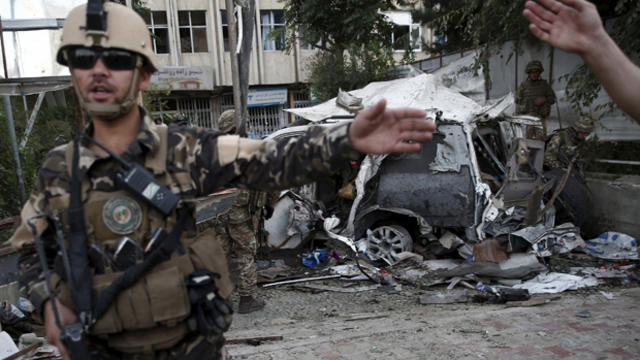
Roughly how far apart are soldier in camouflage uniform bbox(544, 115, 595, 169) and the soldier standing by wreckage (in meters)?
6.23

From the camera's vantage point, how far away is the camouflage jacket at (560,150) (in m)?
7.06

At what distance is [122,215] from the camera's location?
67.6 inches

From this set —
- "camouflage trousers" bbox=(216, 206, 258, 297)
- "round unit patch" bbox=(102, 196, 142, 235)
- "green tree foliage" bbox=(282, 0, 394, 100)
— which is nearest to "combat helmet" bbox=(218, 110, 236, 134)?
"camouflage trousers" bbox=(216, 206, 258, 297)

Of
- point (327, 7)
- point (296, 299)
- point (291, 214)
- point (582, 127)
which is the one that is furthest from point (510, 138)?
point (327, 7)

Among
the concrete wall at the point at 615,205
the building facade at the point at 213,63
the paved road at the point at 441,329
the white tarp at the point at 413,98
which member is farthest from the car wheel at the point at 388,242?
the building facade at the point at 213,63

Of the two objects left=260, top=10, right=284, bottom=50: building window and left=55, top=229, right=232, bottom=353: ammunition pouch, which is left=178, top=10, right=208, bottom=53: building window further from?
left=55, top=229, right=232, bottom=353: ammunition pouch

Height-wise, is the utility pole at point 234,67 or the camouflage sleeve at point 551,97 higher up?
the utility pole at point 234,67

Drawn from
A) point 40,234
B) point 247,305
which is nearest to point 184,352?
point 40,234

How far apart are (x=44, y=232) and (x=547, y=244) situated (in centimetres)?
569

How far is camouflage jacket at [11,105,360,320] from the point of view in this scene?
5.57 feet

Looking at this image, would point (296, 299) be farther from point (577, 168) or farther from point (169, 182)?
point (577, 168)

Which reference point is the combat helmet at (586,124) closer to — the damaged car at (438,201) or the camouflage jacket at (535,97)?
the damaged car at (438,201)

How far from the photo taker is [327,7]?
14.6 m

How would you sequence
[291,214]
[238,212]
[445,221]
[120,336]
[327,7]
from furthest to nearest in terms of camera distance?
[327,7] < [291,214] < [445,221] < [238,212] < [120,336]
